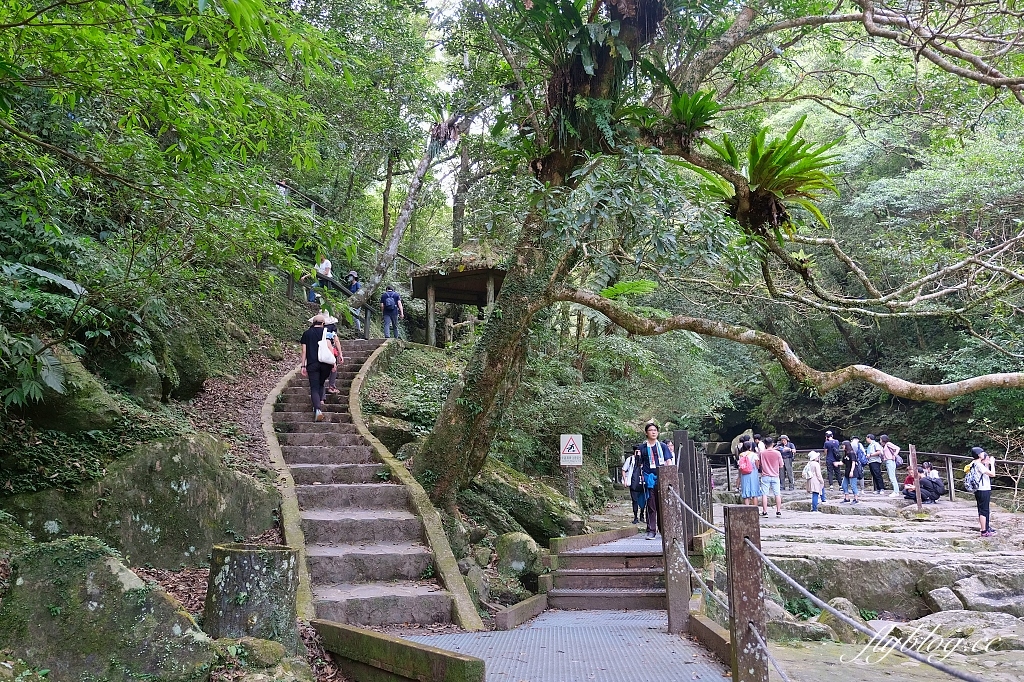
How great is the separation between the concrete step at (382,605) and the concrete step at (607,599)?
225 centimetres

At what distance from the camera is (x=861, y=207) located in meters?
20.6

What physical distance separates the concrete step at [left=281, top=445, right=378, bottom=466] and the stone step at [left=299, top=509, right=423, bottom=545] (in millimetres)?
1470

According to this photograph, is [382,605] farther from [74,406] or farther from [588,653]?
[74,406]

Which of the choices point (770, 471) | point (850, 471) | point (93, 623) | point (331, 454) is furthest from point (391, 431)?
point (850, 471)

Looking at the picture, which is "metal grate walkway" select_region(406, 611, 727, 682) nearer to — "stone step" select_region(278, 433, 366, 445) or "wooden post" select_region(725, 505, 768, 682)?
"wooden post" select_region(725, 505, 768, 682)

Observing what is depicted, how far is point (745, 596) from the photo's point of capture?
10.9 feet

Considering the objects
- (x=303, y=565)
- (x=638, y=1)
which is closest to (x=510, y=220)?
(x=638, y=1)

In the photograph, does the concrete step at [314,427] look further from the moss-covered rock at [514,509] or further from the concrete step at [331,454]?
the moss-covered rock at [514,509]

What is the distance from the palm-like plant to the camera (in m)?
5.58

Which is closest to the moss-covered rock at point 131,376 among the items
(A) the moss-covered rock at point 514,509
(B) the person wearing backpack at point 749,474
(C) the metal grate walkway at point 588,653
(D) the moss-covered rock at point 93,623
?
(D) the moss-covered rock at point 93,623

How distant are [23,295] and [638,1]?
19.9 ft

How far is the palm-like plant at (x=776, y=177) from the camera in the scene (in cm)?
558

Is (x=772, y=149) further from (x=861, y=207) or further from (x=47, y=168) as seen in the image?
(x=861, y=207)

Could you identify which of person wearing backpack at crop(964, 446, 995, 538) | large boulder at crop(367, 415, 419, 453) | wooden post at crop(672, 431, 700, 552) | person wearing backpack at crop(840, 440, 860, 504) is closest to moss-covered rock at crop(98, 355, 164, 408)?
large boulder at crop(367, 415, 419, 453)
